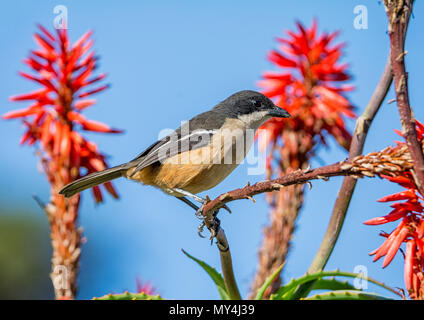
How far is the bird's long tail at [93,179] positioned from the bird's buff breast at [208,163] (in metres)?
0.30

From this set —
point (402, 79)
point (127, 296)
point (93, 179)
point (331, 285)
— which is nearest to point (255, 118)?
point (93, 179)

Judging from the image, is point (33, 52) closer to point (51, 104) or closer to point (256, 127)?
point (51, 104)

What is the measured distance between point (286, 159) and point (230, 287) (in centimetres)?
183

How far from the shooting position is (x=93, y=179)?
3602mm

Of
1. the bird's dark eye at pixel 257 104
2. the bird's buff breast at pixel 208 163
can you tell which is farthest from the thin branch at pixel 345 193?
the bird's dark eye at pixel 257 104

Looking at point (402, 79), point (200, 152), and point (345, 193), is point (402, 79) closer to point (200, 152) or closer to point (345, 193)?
point (345, 193)

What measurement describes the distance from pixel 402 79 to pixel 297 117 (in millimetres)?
2945

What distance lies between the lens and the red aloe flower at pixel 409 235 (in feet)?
6.55

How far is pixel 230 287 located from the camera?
2.46m

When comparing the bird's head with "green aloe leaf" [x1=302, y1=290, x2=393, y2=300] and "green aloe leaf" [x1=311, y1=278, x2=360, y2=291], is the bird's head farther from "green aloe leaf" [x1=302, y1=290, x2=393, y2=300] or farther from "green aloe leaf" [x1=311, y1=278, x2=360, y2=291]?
"green aloe leaf" [x1=302, y1=290, x2=393, y2=300]

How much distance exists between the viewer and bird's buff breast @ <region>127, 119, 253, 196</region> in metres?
3.79
